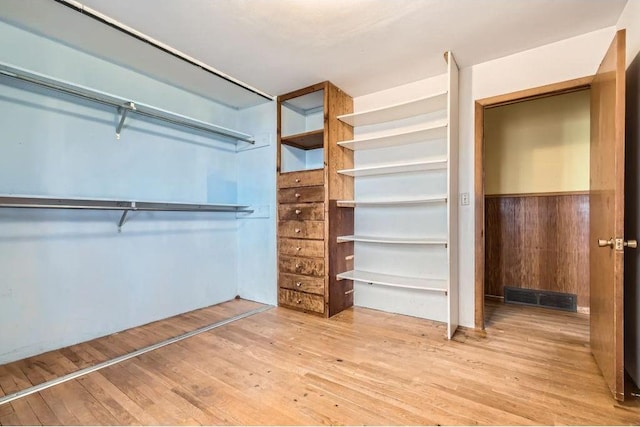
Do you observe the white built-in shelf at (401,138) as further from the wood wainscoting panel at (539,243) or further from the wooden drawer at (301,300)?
the wooden drawer at (301,300)

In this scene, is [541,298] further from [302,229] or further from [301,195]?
[301,195]

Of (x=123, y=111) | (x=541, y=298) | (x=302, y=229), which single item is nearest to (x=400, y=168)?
(x=302, y=229)

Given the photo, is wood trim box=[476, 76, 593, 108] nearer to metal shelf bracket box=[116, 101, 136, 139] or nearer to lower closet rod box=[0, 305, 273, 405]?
metal shelf bracket box=[116, 101, 136, 139]

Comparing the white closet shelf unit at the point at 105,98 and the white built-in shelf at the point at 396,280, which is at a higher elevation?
the white closet shelf unit at the point at 105,98

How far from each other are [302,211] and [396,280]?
Answer: 1113 mm

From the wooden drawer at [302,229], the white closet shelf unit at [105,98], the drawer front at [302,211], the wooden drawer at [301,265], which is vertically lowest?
the wooden drawer at [301,265]

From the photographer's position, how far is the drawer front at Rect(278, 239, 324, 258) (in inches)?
116

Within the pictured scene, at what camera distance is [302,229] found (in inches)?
120

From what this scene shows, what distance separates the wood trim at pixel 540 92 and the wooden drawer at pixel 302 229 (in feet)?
5.83

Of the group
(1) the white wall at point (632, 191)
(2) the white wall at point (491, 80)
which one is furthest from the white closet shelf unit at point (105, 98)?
(1) the white wall at point (632, 191)

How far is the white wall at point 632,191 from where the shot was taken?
5.47ft

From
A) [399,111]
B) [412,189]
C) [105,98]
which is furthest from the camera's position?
[412,189]

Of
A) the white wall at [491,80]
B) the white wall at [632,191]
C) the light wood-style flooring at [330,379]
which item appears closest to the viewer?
the light wood-style flooring at [330,379]

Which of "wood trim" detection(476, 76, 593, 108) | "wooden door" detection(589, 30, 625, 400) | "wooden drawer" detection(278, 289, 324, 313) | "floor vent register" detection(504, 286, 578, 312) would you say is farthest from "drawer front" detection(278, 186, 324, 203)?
"floor vent register" detection(504, 286, 578, 312)
